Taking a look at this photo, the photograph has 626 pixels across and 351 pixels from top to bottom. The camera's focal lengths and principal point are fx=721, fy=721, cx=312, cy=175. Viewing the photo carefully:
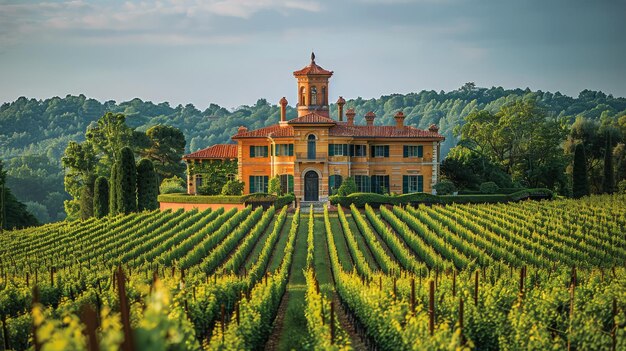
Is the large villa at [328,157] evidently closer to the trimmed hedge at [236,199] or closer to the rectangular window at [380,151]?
the rectangular window at [380,151]

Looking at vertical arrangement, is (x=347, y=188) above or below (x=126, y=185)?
below

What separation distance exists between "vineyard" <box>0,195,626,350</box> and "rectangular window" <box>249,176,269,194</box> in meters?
7.43

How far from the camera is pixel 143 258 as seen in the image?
86.8 ft

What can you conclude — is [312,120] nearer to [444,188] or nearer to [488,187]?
[444,188]

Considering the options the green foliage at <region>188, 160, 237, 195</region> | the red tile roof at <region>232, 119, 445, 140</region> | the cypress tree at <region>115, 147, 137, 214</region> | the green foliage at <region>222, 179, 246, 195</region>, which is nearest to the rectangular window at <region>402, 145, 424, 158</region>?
the red tile roof at <region>232, 119, 445, 140</region>

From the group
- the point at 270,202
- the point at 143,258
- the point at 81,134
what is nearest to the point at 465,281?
the point at 143,258

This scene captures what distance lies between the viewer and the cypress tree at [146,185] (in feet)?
138

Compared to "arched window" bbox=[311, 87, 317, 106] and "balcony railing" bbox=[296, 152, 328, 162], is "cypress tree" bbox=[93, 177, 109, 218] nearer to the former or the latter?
"balcony railing" bbox=[296, 152, 328, 162]

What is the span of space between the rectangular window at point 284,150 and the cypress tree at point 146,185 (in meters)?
9.13

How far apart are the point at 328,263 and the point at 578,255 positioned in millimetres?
9420

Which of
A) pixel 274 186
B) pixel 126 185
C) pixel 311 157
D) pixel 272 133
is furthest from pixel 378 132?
pixel 126 185

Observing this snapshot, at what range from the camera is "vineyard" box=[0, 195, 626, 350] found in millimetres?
12102

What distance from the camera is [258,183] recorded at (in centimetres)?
4912

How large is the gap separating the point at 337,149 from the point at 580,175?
52.7 ft
